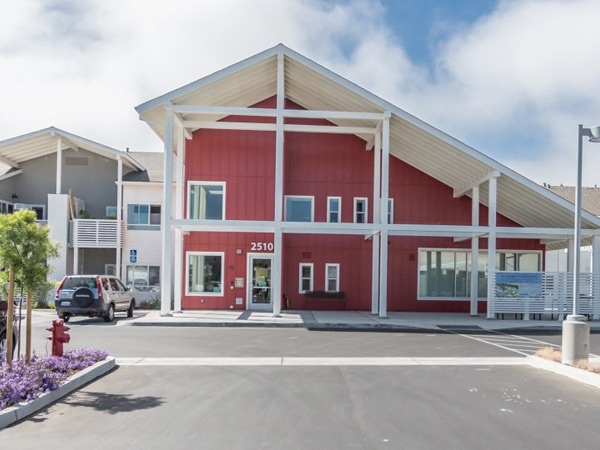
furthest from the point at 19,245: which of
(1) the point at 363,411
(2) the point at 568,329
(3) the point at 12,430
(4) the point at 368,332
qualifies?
(4) the point at 368,332

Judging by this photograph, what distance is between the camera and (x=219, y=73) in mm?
21656

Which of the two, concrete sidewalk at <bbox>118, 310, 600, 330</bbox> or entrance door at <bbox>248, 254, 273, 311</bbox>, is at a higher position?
entrance door at <bbox>248, 254, 273, 311</bbox>

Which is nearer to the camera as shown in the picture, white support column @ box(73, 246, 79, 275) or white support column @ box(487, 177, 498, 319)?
white support column @ box(487, 177, 498, 319)

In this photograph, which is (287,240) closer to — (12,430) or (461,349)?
(461,349)

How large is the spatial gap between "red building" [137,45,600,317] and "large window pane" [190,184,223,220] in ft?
0.14

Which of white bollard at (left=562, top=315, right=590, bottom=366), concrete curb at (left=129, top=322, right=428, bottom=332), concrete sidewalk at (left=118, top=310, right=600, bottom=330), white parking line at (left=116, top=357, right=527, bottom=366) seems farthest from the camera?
concrete sidewalk at (left=118, top=310, right=600, bottom=330)

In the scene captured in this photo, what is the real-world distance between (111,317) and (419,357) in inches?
479

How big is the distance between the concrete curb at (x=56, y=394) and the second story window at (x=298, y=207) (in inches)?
602

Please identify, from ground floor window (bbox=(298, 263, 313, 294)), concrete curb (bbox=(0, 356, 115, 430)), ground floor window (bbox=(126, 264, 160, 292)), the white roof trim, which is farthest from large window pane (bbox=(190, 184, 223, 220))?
concrete curb (bbox=(0, 356, 115, 430))

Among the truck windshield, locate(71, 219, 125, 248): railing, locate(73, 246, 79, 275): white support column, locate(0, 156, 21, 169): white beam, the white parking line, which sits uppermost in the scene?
locate(0, 156, 21, 169): white beam

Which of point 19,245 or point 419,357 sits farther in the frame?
point 419,357

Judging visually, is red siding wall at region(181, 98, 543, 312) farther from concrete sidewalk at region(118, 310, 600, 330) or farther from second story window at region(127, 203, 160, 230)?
second story window at region(127, 203, 160, 230)

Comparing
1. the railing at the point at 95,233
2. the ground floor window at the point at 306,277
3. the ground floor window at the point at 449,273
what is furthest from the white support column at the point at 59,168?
the ground floor window at the point at 449,273

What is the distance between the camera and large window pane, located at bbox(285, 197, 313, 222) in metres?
26.2
